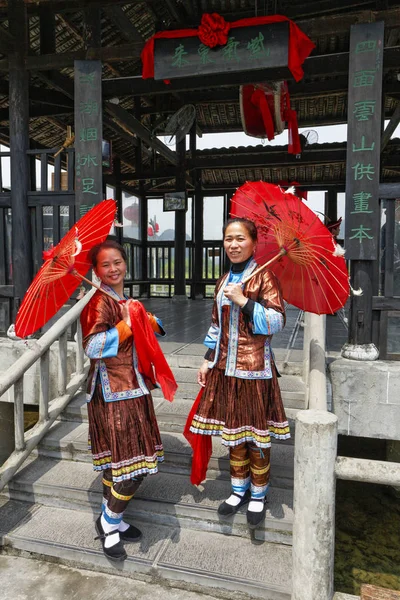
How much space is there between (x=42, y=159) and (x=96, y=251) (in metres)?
3.10

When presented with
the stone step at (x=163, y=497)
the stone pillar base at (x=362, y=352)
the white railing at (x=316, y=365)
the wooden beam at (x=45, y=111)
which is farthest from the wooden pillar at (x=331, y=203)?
the stone step at (x=163, y=497)

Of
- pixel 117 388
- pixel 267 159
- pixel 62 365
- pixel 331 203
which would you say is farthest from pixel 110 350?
pixel 331 203

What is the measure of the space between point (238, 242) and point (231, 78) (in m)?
3.66

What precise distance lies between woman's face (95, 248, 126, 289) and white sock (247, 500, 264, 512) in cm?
180

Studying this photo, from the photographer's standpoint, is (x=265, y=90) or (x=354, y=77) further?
(x=265, y=90)

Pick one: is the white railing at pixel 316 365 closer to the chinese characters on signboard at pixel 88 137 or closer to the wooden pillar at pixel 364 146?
the wooden pillar at pixel 364 146

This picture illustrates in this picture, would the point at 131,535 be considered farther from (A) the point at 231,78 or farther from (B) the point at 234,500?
(A) the point at 231,78

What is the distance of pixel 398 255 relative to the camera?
441 centimetres

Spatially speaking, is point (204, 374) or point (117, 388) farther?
point (204, 374)

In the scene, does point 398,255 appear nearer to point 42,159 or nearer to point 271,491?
point 271,491

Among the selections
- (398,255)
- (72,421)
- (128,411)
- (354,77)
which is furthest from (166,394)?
(354,77)

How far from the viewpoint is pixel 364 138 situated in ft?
13.8

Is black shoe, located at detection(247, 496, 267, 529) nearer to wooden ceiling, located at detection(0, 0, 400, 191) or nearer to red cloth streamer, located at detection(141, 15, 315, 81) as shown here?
red cloth streamer, located at detection(141, 15, 315, 81)

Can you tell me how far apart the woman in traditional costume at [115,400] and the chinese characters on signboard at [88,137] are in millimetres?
2525
